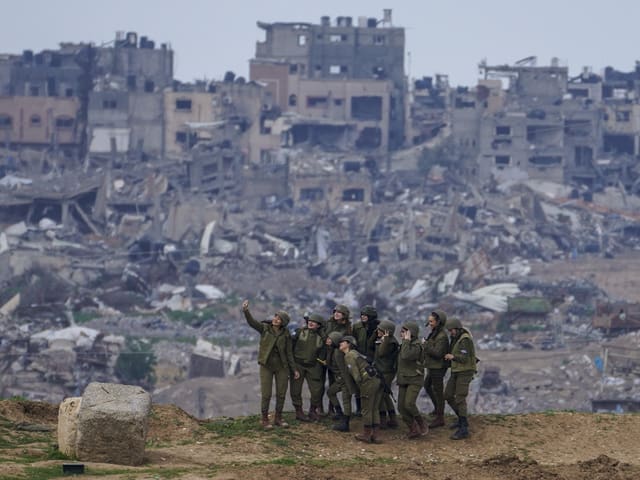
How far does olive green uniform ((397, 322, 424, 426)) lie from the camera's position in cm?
1688

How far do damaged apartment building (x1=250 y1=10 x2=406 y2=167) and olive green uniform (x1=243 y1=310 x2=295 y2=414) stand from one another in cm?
6014

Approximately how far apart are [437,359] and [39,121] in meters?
62.3

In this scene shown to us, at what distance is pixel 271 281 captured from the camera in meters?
54.2

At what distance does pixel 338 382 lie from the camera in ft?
56.5

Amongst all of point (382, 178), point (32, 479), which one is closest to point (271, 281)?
point (382, 178)

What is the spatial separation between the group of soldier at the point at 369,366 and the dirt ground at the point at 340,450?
0.71ft

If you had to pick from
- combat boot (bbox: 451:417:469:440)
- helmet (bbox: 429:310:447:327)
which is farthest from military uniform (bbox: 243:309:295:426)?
combat boot (bbox: 451:417:469:440)

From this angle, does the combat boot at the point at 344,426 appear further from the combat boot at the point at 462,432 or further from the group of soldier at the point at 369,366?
the combat boot at the point at 462,432

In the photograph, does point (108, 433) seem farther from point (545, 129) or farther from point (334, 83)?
point (334, 83)

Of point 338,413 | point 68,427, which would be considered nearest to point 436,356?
point 338,413

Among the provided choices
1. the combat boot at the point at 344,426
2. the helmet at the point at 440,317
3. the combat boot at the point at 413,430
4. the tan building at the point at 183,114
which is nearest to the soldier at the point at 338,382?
the combat boot at the point at 344,426

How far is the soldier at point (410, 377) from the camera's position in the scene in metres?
16.9

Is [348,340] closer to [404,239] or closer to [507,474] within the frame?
[507,474]

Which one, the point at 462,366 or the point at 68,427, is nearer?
the point at 68,427
